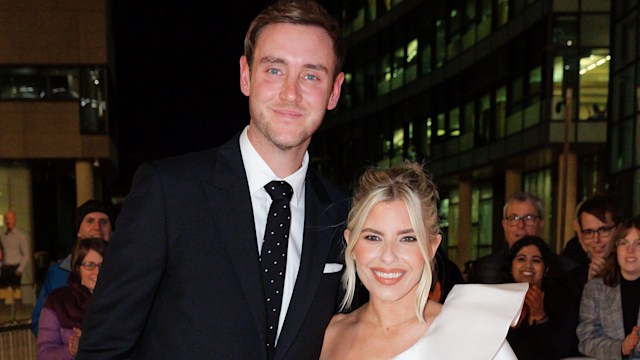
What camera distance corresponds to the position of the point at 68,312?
4.56 m

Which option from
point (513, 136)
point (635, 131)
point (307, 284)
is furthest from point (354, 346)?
point (513, 136)

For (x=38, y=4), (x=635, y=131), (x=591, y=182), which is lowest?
(x=591, y=182)

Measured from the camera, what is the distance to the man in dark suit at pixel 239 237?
208cm

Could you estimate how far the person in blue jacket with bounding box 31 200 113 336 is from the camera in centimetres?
556

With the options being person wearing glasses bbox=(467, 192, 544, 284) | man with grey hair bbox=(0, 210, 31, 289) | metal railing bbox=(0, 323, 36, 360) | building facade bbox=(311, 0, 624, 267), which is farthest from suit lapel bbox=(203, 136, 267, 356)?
building facade bbox=(311, 0, 624, 267)

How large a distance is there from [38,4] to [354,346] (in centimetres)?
2272

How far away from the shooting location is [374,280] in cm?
260

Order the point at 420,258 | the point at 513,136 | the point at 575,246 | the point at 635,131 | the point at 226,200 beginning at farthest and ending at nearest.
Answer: the point at 513,136
the point at 635,131
the point at 575,246
the point at 420,258
the point at 226,200

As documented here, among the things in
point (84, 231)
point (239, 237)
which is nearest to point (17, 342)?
point (84, 231)

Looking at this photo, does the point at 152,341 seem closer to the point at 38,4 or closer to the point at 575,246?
the point at 575,246

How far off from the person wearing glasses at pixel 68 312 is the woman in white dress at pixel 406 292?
2.41 metres

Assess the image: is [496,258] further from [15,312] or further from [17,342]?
[15,312]

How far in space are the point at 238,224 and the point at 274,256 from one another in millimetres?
174

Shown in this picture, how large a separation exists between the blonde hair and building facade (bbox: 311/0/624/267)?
11.6m
